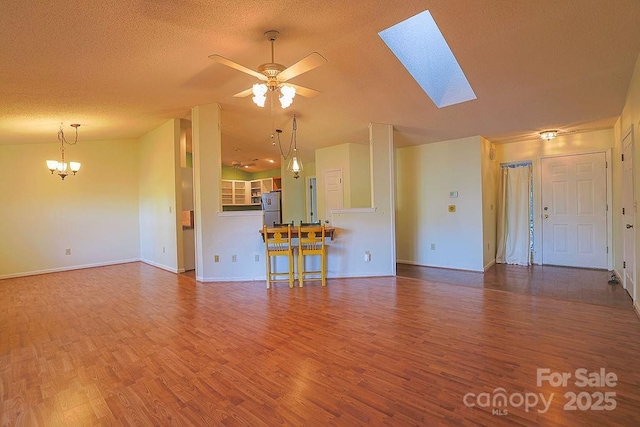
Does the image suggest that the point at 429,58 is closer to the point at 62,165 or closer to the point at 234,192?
the point at 62,165

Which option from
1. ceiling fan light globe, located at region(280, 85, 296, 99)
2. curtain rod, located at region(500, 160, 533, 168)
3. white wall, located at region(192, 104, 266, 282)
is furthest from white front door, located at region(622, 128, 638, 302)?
white wall, located at region(192, 104, 266, 282)

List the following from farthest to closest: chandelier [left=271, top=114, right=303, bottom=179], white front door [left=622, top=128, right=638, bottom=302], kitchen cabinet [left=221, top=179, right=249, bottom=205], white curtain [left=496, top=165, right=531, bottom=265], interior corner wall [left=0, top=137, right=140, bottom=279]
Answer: kitchen cabinet [left=221, top=179, right=249, bottom=205] → white curtain [left=496, top=165, right=531, bottom=265] → interior corner wall [left=0, top=137, right=140, bottom=279] → chandelier [left=271, top=114, right=303, bottom=179] → white front door [left=622, top=128, right=638, bottom=302]

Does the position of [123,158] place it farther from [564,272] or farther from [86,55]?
[564,272]

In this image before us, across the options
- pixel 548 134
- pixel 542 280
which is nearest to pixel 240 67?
pixel 542 280

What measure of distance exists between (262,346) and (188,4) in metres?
2.84

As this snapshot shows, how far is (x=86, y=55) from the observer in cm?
282

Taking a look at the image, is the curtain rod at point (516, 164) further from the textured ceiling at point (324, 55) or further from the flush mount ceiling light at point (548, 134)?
the textured ceiling at point (324, 55)

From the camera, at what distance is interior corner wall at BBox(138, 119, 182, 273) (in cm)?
575

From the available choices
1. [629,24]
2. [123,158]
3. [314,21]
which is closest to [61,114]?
[123,158]

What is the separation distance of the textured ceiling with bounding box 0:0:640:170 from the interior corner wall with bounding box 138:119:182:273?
797 millimetres

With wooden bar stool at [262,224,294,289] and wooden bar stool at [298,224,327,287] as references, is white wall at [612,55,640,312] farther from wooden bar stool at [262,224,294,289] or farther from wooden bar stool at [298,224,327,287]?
wooden bar stool at [262,224,294,289]

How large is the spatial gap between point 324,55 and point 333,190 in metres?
3.84

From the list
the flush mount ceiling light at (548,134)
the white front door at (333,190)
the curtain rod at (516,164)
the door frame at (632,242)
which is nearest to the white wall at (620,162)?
the door frame at (632,242)

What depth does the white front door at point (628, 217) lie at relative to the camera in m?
3.55
